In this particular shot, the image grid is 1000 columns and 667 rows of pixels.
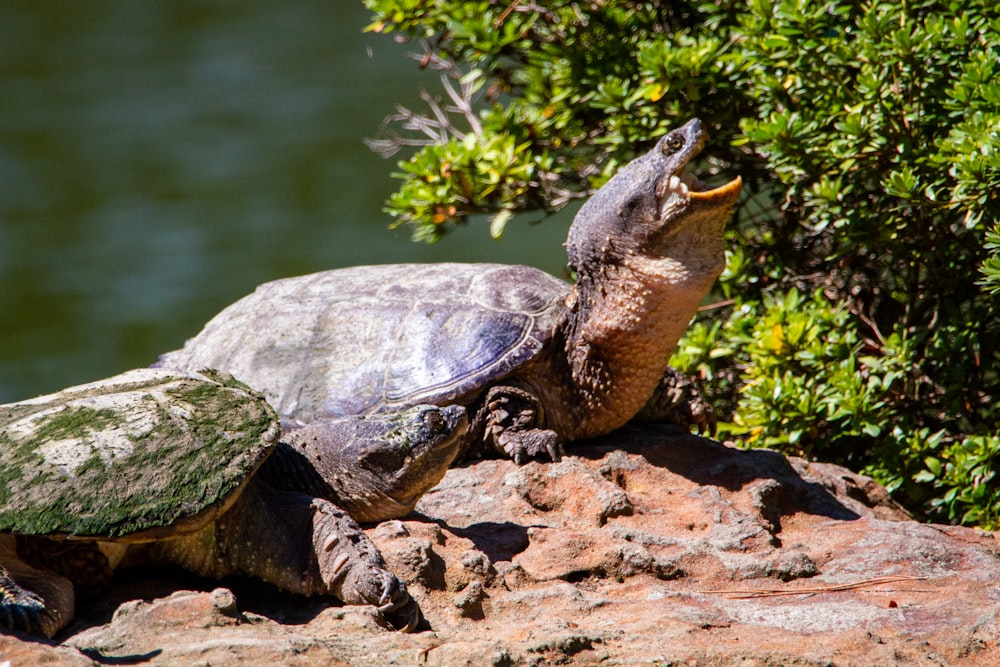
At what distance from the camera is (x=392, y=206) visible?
4812 millimetres

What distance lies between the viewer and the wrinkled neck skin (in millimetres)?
3617

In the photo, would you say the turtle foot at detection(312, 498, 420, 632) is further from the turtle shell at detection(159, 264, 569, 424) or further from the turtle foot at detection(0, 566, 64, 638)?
the turtle shell at detection(159, 264, 569, 424)

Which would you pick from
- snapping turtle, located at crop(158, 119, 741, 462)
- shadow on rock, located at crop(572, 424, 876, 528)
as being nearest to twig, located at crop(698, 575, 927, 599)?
shadow on rock, located at crop(572, 424, 876, 528)

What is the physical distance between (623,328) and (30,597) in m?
2.07

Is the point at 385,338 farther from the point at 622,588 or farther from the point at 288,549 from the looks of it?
the point at 622,588

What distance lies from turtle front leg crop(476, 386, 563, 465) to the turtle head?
1.79 ft

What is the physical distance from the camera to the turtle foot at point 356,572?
2453 millimetres

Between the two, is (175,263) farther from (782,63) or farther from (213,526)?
(213,526)

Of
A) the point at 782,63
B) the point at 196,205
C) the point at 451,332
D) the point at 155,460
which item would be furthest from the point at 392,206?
the point at 196,205

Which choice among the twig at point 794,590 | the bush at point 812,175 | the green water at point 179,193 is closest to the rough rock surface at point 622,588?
the twig at point 794,590

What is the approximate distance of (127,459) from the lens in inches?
98.0

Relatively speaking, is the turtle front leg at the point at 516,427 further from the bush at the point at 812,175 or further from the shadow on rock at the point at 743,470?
the bush at the point at 812,175

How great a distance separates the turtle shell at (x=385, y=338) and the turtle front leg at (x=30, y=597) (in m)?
1.21

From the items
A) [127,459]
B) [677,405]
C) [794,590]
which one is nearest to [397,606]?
[127,459]
